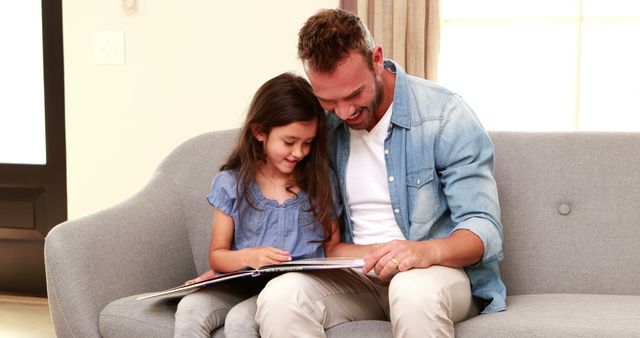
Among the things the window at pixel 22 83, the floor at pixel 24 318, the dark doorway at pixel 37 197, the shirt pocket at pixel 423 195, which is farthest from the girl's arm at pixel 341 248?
the window at pixel 22 83

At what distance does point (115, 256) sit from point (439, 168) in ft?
2.79

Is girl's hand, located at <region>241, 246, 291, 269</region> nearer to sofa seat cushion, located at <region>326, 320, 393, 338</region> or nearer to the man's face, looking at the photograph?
sofa seat cushion, located at <region>326, 320, 393, 338</region>

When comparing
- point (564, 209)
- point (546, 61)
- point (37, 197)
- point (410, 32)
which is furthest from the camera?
point (37, 197)

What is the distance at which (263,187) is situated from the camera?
2346mm

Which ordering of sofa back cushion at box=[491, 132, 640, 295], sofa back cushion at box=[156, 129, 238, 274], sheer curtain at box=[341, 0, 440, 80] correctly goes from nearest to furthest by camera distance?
sofa back cushion at box=[491, 132, 640, 295]
sofa back cushion at box=[156, 129, 238, 274]
sheer curtain at box=[341, 0, 440, 80]

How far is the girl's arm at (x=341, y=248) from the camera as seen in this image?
2.25 m

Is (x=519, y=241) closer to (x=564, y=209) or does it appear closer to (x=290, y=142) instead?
(x=564, y=209)

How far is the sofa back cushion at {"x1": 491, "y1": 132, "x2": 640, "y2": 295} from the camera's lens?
2.45 m

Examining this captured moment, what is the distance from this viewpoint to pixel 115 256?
237 centimetres

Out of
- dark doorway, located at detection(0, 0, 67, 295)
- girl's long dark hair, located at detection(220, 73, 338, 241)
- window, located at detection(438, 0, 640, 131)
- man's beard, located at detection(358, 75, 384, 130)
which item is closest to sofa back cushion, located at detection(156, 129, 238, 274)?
girl's long dark hair, located at detection(220, 73, 338, 241)

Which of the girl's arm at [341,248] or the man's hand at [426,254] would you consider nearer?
the man's hand at [426,254]

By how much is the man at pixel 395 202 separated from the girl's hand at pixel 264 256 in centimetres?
9

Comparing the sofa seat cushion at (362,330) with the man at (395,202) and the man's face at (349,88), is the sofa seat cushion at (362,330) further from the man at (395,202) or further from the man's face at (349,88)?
the man's face at (349,88)

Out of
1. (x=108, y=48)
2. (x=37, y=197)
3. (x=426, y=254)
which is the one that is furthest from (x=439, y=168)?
(x=37, y=197)
